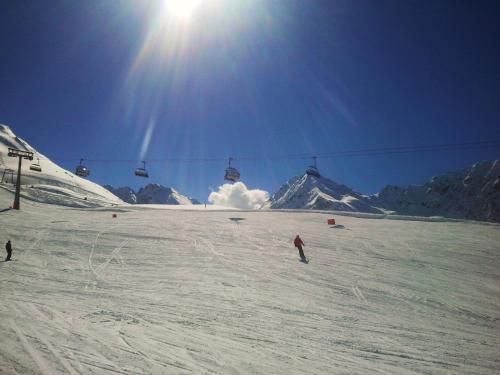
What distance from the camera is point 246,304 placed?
41.5ft

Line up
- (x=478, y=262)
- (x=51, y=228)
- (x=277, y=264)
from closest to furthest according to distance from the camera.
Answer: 1. (x=277, y=264)
2. (x=478, y=262)
3. (x=51, y=228)

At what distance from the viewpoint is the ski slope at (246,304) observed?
27.7 feet

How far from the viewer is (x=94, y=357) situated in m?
7.89

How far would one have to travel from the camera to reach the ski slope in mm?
8445

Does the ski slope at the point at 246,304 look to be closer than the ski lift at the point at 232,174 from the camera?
Yes

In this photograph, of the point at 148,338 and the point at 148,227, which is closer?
the point at 148,338

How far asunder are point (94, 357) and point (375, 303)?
10664mm

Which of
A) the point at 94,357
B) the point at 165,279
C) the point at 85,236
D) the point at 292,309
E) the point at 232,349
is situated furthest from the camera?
the point at 85,236

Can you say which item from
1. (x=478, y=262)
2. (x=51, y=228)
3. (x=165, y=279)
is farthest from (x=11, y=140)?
(x=478, y=262)

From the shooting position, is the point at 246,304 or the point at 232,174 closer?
the point at 246,304

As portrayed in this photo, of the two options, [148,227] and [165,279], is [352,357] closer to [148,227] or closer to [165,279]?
[165,279]

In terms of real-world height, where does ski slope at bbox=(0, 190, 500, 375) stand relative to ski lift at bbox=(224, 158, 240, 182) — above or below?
below

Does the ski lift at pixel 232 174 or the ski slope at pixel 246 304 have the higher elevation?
the ski lift at pixel 232 174

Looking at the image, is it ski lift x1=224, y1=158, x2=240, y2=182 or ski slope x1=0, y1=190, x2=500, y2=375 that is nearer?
ski slope x1=0, y1=190, x2=500, y2=375
